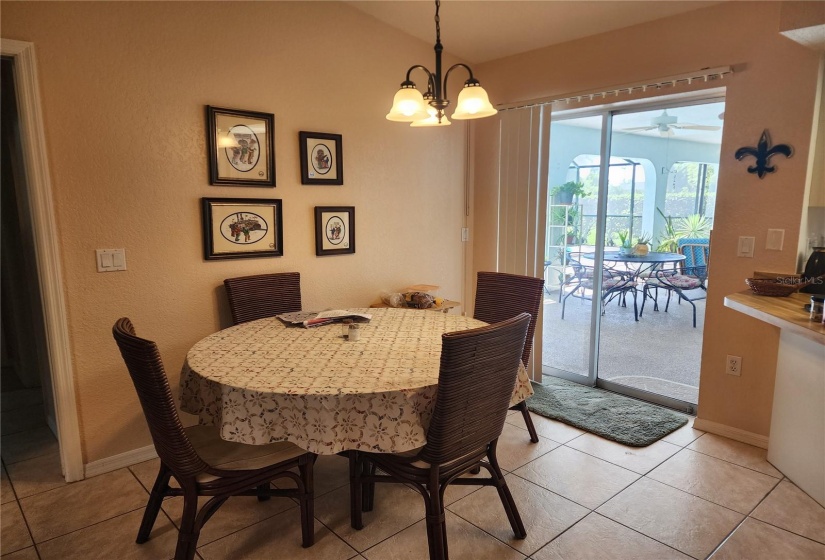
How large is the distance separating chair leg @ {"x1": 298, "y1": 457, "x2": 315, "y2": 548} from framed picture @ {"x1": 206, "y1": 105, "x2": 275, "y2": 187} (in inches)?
66.4

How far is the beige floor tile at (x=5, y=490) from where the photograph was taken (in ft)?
7.63

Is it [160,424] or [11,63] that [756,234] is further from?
[11,63]

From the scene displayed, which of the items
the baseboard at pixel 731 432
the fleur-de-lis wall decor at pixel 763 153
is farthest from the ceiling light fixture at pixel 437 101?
the baseboard at pixel 731 432

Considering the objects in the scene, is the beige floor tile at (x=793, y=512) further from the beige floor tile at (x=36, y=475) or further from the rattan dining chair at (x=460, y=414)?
the beige floor tile at (x=36, y=475)

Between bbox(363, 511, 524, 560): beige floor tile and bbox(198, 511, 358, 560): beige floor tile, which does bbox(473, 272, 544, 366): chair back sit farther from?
bbox(198, 511, 358, 560): beige floor tile

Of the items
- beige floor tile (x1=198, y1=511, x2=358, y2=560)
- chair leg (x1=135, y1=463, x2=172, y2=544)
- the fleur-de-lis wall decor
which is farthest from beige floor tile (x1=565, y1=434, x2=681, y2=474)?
chair leg (x1=135, y1=463, x2=172, y2=544)

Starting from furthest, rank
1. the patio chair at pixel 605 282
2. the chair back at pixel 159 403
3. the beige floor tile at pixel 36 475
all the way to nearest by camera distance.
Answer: the patio chair at pixel 605 282 → the beige floor tile at pixel 36 475 → the chair back at pixel 159 403

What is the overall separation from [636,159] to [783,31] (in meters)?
1.23

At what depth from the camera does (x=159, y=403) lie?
165cm

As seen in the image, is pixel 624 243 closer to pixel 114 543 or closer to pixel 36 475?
pixel 114 543

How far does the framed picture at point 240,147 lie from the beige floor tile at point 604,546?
2.42 m

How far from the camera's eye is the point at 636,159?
346 cm

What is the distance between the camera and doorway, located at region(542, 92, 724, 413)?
3213mm

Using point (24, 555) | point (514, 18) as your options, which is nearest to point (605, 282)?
point (514, 18)
